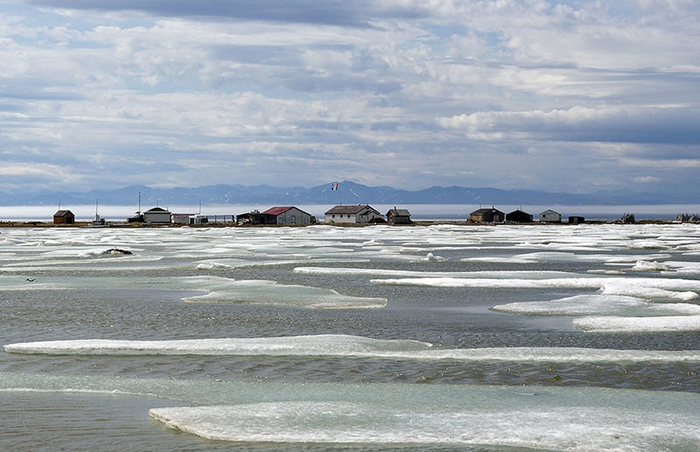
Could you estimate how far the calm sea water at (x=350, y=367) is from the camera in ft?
27.2

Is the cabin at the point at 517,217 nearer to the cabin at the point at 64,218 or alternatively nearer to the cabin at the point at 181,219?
the cabin at the point at 181,219

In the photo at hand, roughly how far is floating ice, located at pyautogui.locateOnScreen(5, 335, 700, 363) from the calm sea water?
1.6 inches

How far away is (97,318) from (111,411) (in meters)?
8.61

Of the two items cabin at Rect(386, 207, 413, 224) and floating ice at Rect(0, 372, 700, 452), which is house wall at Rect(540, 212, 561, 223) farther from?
floating ice at Rect(0, 372, 700, 452)

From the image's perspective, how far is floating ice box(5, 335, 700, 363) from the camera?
12305 millimetres

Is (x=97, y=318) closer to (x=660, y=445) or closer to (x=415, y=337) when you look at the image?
(x=415, y=337)

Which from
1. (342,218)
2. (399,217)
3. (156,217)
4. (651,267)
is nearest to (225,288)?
(651,267)

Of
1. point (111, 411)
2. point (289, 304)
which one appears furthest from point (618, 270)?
point (111, 411)

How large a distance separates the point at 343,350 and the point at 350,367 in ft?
3.72

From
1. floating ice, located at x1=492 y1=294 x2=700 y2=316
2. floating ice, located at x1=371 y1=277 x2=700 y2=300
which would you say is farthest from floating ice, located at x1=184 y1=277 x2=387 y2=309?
floating ice, located at x1=371 y1=277 x2=700 y2=300

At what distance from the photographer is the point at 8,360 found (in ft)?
40.5

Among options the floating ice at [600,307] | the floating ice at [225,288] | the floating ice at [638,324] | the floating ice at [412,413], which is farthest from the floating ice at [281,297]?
the floating ice at [412,413]

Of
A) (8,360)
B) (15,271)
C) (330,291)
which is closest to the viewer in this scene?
(8,360)

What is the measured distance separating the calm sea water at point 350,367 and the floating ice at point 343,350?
0.04m
